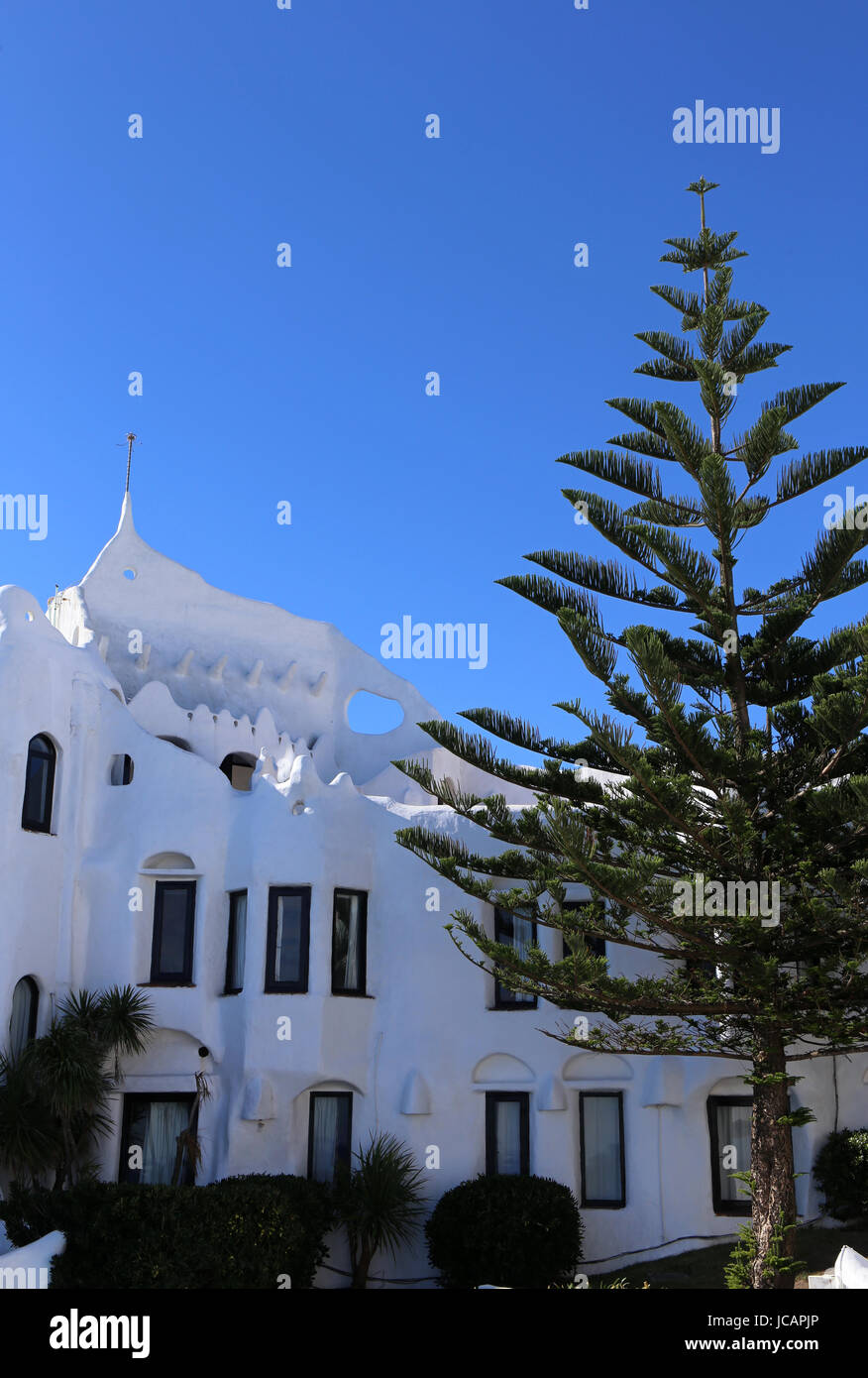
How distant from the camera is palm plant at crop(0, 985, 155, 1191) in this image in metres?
14.8

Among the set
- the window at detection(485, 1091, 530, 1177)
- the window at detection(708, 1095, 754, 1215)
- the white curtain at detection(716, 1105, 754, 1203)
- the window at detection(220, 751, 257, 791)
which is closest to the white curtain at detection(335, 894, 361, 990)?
the window at detection(485, 1091, 530, 1177)

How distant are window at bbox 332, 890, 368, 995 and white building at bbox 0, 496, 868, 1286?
0.09 ft

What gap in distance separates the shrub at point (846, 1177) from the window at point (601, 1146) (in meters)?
2.28

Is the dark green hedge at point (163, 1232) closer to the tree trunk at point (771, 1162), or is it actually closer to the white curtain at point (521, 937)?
the white curtain at point (521, 937)

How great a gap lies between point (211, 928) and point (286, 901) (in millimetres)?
1029

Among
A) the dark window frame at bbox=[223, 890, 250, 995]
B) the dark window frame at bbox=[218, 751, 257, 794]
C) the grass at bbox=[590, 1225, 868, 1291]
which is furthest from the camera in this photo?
the dark window frame at bbox=[218, 751, 257, 794]

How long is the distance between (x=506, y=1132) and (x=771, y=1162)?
4.47m

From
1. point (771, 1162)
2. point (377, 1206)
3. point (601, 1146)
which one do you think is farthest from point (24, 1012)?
point (771, 1162)

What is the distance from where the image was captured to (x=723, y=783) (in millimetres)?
13391

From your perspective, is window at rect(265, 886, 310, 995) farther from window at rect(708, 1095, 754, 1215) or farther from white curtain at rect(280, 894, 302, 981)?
window at rect(708, 1095, 754, 1215)

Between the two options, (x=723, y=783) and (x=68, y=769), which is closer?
(x=723, y=783)

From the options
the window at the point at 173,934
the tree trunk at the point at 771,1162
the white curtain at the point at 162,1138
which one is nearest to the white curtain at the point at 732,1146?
the tree trunk at the point at 771,1162
